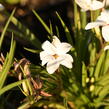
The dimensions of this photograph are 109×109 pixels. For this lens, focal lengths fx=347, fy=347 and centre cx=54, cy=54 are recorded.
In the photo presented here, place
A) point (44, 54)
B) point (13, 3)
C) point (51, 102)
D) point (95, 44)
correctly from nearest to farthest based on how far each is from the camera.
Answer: point (44, 54), point (51, 102), point (95, 44), point (13, 3)

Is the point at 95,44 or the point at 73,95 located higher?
the point at 95,44

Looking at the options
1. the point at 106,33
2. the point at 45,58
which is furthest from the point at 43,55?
the point at 106,33

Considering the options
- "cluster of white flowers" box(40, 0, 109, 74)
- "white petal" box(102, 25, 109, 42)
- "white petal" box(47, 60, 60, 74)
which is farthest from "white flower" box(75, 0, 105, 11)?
"white petal" box(47, 60, 60, 74)

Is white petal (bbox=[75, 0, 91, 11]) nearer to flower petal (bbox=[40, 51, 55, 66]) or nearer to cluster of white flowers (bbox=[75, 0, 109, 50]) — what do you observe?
cluster of white flowers (bbox=[75, 0, 109, 50])

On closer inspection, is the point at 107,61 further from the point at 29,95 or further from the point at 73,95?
the point at 29,95

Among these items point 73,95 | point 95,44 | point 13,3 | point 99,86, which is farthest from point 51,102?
point 13,3

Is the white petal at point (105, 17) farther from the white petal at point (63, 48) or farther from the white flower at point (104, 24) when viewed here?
the white petal at point (63, 48)
